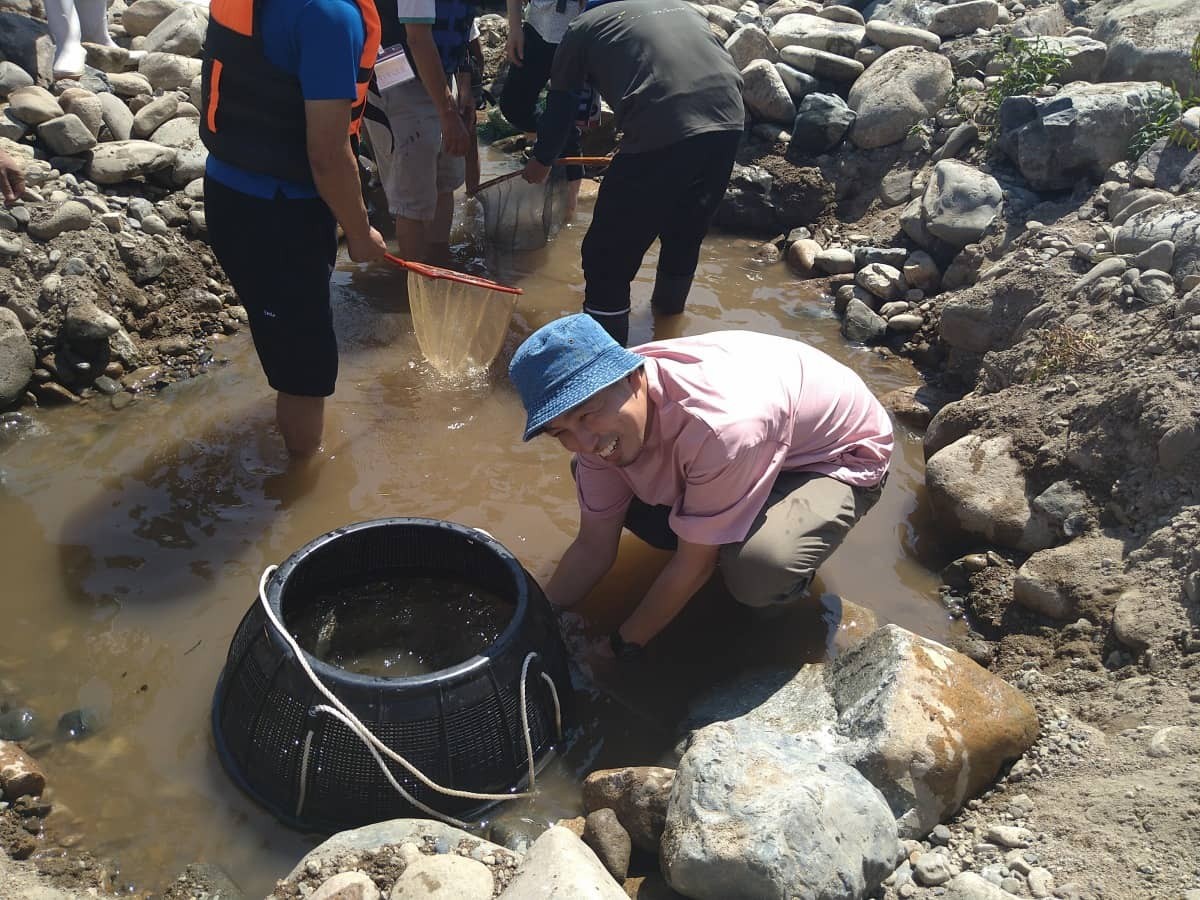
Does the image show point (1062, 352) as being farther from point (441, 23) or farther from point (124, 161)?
point (124, 161)

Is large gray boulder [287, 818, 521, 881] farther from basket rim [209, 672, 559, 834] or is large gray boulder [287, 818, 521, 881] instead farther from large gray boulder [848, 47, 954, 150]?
large gray boulder [848, 47, 954, 150]

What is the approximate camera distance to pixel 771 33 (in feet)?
27.0

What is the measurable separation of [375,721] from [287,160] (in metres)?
2.04

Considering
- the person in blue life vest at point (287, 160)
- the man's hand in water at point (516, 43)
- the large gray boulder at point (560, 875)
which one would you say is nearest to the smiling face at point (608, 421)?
the large gray boulder at point (560, 875)

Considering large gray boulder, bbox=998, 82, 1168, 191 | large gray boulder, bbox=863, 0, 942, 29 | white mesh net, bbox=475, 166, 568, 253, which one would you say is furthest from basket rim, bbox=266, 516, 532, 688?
large gray boulder, bbox=863, 0, 942, 29

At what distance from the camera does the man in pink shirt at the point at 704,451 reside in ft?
8.75

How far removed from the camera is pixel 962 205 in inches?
235

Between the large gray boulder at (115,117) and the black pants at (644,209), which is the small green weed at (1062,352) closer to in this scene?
the black pants at (644,209)

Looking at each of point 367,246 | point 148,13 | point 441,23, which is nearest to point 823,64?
point 441,23

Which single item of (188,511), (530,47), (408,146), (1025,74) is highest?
(1025,74)

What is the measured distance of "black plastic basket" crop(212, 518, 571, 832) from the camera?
9.18 feet

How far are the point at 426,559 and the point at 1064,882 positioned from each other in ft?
7.39

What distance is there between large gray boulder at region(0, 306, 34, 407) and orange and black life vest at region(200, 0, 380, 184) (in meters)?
1.75

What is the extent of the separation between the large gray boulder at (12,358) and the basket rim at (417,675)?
2314 millimetres
